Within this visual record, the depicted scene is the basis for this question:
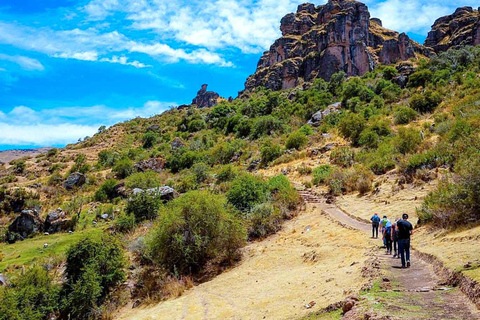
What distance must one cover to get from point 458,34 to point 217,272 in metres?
78.0

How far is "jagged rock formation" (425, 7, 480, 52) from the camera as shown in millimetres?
64375

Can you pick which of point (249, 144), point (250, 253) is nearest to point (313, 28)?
point (249, 144)

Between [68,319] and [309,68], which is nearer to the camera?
[68,319]

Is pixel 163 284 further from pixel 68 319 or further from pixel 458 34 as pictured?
pixel 458 34

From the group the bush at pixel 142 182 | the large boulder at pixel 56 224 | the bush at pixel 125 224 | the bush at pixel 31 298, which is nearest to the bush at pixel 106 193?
the bush at pixel 142 182

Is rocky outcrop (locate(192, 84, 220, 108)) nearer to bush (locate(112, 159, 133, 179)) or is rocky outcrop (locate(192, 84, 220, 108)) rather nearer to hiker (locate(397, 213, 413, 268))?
bush (locate(112, 159, 133, 179))

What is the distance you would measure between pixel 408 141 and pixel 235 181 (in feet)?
39.9

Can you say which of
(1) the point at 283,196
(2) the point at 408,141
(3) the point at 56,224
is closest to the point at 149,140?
(3) the point at 56,224

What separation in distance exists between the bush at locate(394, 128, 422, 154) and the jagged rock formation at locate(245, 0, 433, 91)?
52220 millimetres

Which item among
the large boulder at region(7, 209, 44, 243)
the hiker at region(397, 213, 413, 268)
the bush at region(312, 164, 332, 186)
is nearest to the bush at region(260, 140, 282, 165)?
the bush at region(312, 164, 332, 186)

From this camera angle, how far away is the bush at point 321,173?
24078 millimetres

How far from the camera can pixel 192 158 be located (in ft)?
130

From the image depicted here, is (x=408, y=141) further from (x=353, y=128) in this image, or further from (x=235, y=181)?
(x=235, y=181)

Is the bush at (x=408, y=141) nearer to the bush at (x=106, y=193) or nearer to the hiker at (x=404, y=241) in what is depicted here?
the hiker at (x=404, y=241)
